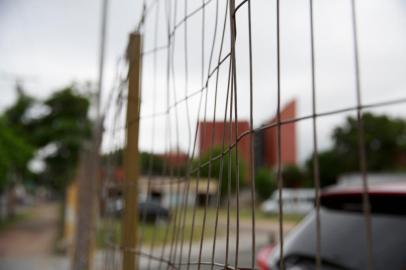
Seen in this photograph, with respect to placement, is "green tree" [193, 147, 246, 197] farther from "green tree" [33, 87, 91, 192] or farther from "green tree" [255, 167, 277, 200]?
"green tree" [255, 167, 277, 200]

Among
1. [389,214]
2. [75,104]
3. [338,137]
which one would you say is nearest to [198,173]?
[389,214]

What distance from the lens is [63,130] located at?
2609 centimetres

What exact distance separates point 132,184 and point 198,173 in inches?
42.9

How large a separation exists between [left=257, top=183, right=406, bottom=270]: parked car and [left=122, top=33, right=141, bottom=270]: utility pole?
821 millimetres

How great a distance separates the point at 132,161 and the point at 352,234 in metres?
1.14

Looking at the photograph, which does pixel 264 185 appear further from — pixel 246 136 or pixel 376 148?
pixel 246 136

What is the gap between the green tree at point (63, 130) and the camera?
2578cm

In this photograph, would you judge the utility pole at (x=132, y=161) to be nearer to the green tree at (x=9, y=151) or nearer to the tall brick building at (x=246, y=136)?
the tall brick building at (x=246, y=136)

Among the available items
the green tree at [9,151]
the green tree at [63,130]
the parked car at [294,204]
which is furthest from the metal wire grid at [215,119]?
the parked car at [294,204]

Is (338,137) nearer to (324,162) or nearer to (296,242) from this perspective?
(324,162)

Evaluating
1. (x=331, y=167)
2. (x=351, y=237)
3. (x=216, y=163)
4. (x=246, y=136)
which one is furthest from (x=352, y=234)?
(x=331, y=167)

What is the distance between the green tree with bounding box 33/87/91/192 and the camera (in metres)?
25.8

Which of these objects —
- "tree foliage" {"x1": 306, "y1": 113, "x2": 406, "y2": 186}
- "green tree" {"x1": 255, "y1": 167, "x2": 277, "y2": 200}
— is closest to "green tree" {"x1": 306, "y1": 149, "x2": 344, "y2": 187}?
"tree foliage" {"x1": 306, "y1": 113, "x2": 406, "y2": 186}

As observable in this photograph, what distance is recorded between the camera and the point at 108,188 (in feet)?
11.3
